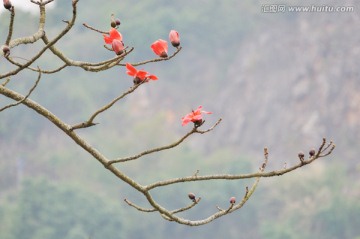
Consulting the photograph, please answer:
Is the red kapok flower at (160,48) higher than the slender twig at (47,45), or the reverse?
the red kapok flower at (160,48)

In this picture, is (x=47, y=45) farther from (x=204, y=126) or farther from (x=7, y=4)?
(x=204, y=126)

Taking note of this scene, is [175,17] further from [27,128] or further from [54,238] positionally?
[54,238]

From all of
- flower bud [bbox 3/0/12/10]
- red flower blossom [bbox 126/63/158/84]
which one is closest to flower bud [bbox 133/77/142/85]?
red flower blossom [bbox 126/63/158/84]

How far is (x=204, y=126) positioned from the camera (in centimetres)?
4041

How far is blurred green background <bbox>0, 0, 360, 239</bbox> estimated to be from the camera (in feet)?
122

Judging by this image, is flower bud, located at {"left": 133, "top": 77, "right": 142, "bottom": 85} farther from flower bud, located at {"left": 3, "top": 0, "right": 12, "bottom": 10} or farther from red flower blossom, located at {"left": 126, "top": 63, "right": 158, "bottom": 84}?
flower bud, located at {"left": 3, "top": 0, "right": 12, "bottom": 10}

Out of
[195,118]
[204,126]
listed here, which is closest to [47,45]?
[195,118]

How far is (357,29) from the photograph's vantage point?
4241cm

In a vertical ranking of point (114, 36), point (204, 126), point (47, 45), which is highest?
point (204, 126)

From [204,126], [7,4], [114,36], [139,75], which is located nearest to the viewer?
[7,4]

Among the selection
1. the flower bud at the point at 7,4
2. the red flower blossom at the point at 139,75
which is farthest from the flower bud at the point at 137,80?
the flower bud at the point at 7,4

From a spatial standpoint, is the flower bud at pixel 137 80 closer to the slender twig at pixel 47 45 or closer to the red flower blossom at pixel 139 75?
the red flower blossom at pixel 139 75

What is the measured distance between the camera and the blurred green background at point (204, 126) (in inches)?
1465

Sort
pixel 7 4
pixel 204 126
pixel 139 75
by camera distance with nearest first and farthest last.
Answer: pixel 7 4 → pixel 139 75 → pixel 204 126
